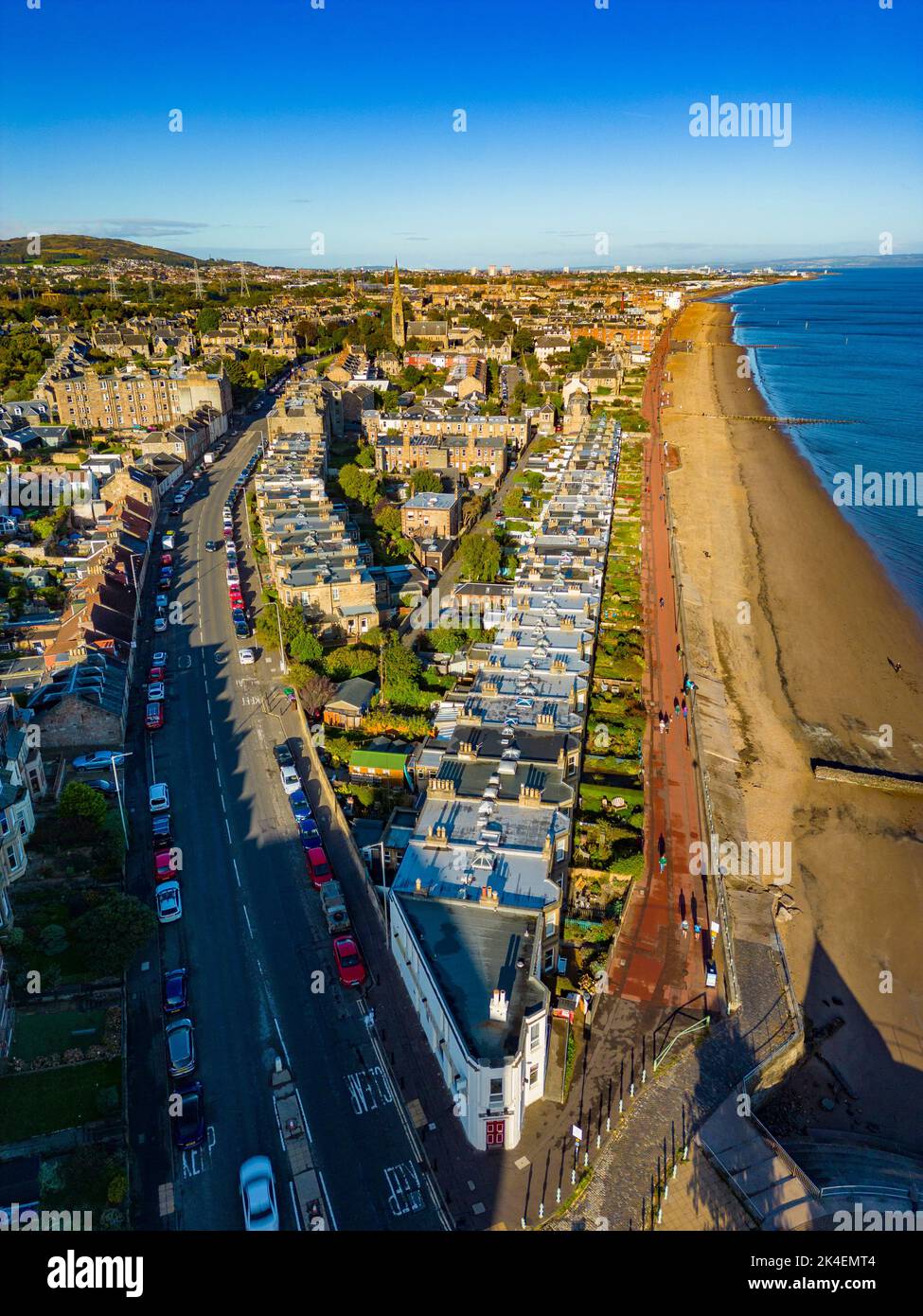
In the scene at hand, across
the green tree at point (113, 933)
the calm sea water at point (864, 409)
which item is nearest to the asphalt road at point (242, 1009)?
the green tree at point (113, 933)

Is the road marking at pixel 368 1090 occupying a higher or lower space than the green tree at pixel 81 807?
lower

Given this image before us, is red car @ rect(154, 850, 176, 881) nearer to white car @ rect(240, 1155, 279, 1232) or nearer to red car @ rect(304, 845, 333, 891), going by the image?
red car @ rect(304, 845, 333, 891)

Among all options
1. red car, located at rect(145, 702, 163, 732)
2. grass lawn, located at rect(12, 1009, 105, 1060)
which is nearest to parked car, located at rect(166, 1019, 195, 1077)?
grass lawn, located at rect(12, 1009, 105, 1060)

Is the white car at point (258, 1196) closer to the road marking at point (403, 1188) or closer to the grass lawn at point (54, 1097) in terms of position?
the road marking at point (403, 1188)
